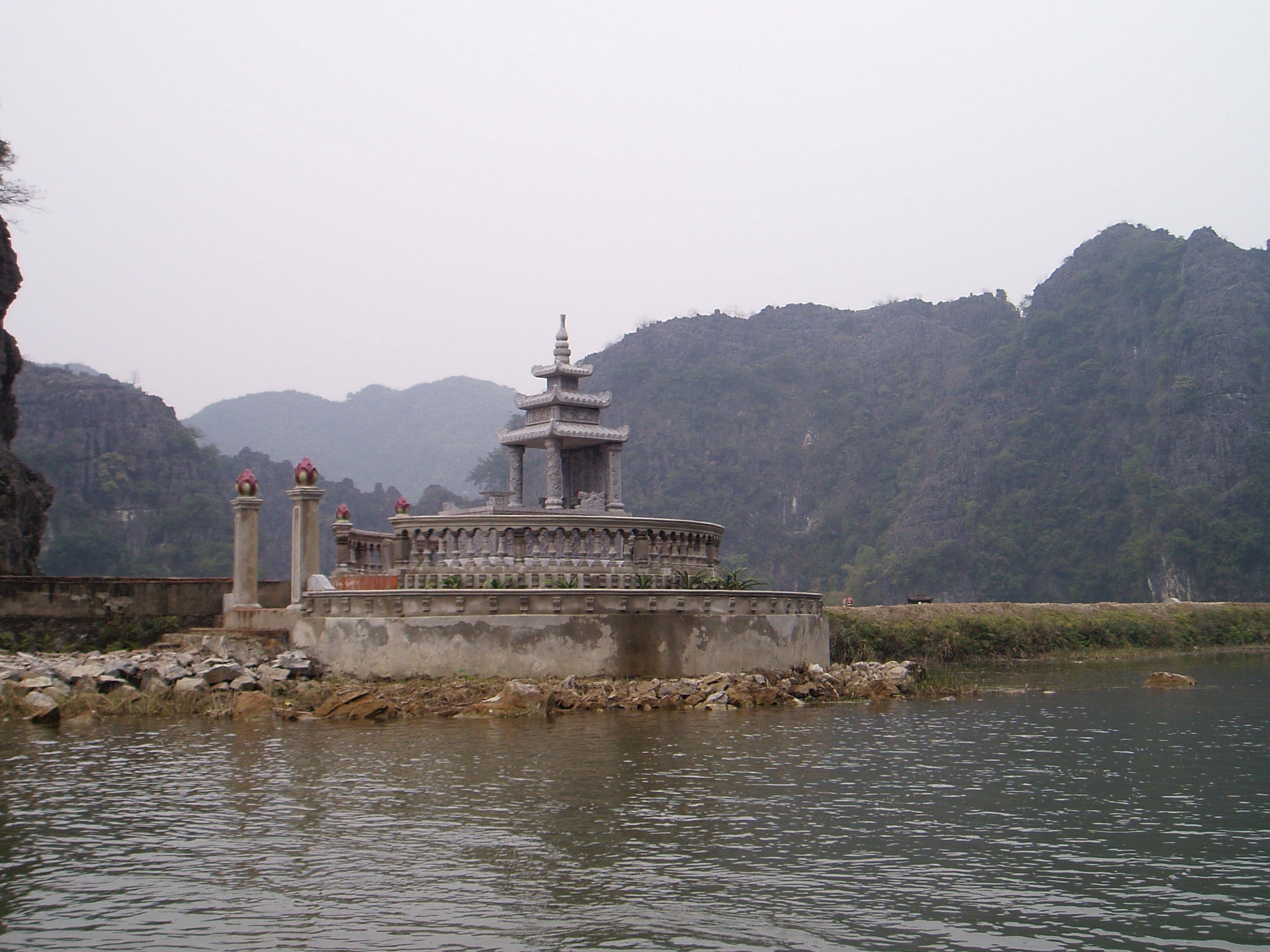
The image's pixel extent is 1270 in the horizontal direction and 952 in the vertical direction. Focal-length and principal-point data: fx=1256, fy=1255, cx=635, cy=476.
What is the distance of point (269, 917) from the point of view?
9.98 m

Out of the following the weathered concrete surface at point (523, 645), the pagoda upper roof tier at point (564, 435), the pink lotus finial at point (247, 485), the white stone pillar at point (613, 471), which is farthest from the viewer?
the white stone pillar at point (613, 471)

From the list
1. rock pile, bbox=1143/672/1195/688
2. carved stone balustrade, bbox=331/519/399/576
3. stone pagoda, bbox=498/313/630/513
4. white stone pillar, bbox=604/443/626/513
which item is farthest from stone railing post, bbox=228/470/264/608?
rock pile, bbox=1143/672/1195/688

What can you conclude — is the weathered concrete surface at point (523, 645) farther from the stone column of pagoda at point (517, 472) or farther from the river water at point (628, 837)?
the stone column of pagoda at point (517, 472)

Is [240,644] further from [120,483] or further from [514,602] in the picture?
[120,483]

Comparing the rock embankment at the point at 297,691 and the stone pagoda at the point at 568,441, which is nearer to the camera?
the rock embankment at the point at 297,691

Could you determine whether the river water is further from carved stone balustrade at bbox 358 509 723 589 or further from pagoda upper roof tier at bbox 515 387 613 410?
pagoda upper roof tier at bbox 515 387 613 410

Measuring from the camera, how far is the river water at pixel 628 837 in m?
9.73

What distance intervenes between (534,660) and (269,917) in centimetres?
1342

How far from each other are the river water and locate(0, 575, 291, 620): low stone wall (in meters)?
6.90

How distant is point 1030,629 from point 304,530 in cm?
3035

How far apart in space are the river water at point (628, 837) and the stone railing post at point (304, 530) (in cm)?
517

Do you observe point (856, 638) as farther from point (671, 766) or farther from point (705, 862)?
point (705, 862)

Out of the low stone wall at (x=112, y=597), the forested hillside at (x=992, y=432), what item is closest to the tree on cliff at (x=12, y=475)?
the low stone wall at (x=112, y=597)

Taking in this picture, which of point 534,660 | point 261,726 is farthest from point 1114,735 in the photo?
point 261,726
